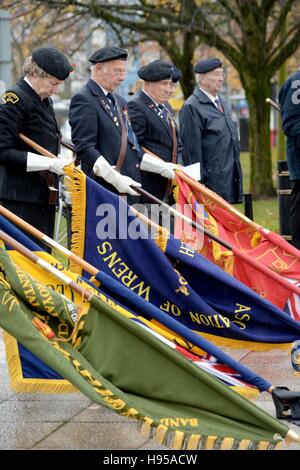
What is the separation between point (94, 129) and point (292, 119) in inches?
93.5

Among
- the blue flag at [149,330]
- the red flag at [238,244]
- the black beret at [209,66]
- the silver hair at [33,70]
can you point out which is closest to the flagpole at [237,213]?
the red flag at [238,244]

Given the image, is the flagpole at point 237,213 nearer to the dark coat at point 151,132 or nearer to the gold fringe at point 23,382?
the dark coat at point 151,132

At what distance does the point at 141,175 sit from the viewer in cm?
869

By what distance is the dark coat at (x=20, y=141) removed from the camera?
6922mm

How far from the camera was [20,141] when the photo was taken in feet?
23.2

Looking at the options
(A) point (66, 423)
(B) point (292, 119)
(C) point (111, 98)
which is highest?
(C) point (111, 98)

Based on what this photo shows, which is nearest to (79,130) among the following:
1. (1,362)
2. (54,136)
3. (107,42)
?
(54,136)

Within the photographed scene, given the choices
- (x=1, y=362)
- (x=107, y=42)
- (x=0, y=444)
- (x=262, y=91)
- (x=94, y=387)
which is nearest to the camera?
(x=94, y=387)

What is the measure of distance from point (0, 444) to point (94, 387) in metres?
0.80

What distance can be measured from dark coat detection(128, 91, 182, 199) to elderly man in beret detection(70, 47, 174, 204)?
2.12 ft

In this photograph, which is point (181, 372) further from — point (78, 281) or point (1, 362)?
point (1, 362)

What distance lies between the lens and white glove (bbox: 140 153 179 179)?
8.44m

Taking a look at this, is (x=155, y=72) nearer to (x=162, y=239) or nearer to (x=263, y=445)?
(x=162, y=239)

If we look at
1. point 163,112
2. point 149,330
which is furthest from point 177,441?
point 163,112
